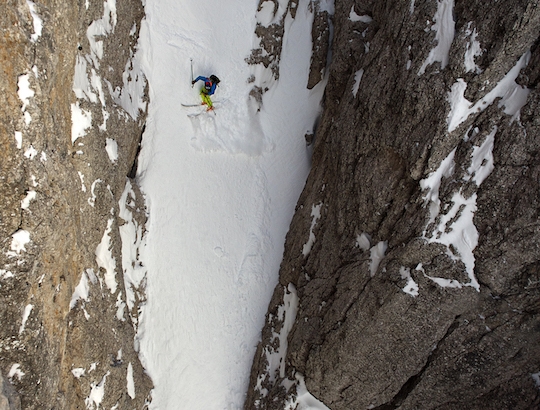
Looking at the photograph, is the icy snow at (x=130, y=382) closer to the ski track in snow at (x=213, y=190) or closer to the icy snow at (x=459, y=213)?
the ski track in snow at (x=213, y=190)

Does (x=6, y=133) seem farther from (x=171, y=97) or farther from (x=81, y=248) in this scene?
(x=171, y=97)

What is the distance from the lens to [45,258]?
6.27 metres

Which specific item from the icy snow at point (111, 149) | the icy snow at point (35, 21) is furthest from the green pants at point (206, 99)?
the icy snow at point (35, 21)

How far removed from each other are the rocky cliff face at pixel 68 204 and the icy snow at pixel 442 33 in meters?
7.23

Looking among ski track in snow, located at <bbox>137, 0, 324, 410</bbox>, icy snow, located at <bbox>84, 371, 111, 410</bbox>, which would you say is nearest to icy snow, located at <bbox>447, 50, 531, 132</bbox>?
ski track in snow, located at <bbox>137, 0, 324, 410</bbox>

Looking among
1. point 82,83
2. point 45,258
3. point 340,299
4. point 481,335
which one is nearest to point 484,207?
point 481,335

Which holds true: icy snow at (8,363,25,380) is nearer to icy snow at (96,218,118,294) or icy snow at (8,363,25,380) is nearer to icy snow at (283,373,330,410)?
icy snow at (96,218,118,294)

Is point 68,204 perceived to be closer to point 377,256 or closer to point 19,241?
point 19,241

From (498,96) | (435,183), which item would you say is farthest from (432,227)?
(498,96)

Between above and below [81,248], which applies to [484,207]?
above

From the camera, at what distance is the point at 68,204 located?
682 centimetres

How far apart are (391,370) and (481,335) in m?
2.06

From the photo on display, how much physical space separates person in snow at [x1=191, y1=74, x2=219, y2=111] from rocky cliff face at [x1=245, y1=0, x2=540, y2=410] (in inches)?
165

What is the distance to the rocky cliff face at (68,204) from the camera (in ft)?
18.6
